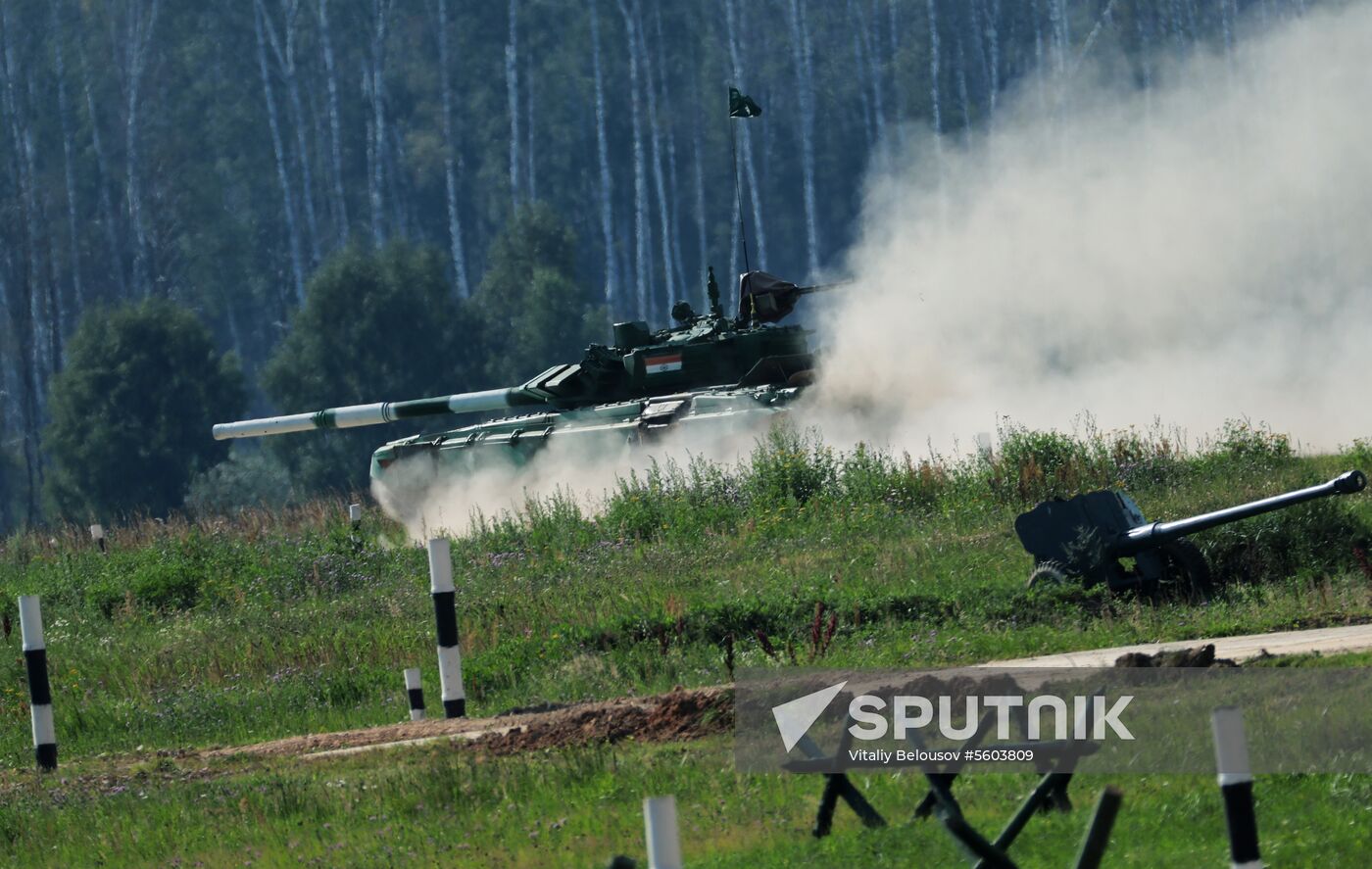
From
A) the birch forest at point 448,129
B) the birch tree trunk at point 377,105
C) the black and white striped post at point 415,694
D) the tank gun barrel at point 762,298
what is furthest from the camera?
the birch tree trunk at point 377,105

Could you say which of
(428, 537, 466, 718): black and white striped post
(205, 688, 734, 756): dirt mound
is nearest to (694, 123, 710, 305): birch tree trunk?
(428, 537, 466, 718): black and white striped post

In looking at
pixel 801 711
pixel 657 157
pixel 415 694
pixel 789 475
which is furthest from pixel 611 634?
pixel 657 157

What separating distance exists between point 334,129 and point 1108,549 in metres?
63.7

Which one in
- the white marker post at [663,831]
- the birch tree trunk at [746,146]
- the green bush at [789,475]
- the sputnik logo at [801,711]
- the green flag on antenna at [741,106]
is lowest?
the sputnik logo at [801,711]

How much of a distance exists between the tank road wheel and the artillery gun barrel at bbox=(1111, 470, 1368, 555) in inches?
12.3

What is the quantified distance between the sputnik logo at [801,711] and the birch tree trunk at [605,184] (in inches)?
2350

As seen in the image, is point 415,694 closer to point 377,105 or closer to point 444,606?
point 444,606

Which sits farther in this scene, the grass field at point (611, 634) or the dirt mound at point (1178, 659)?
the dirt mound at point (1178, 659)

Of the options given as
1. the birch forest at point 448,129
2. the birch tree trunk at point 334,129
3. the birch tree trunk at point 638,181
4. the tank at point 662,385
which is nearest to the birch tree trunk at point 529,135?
the birch forest at point 448,129

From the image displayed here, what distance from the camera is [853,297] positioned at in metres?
29.3

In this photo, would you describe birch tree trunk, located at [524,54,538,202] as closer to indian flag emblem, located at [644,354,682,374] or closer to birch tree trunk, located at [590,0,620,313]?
birch tree trunk, located at [590,0,620,313]

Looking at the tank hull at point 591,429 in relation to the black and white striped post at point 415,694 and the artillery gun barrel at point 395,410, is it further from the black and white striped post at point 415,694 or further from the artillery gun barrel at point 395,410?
the black and white striped post at point 415,694

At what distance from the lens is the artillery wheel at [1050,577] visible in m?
15.0

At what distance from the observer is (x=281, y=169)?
74.4 meters
